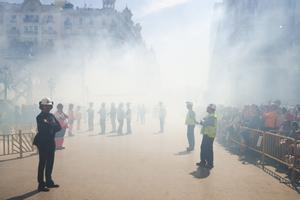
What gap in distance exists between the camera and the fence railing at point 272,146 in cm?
823

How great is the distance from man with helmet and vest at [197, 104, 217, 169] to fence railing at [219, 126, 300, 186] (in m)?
1.48

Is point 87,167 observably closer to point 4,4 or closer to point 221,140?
point 221,140

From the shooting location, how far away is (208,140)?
32.9 ft

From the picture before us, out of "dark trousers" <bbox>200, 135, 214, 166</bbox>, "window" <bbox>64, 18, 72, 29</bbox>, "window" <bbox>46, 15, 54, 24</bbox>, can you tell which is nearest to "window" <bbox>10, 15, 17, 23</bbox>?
"window" <bbox>46, 15, 54, 24</bbox>

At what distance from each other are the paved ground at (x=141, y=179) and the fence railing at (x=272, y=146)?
0.56 metres

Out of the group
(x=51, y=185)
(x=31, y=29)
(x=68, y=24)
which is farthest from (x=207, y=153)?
(x=31, y=29)

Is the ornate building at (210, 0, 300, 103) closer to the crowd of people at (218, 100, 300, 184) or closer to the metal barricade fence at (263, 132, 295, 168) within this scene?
the crowd of people at (218, 100, 300, 184)

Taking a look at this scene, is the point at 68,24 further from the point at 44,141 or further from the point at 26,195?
the point at 26,195

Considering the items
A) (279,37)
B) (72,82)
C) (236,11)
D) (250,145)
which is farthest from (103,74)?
(250,145)

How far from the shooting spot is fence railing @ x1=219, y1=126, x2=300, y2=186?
8.23 meters

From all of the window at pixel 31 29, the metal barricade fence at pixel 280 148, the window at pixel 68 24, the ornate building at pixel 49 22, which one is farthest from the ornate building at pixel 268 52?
the window at pixel 31 29

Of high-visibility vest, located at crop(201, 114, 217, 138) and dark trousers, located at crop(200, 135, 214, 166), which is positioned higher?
high-visibility vest, located at crop(201, 114, 217, 138)

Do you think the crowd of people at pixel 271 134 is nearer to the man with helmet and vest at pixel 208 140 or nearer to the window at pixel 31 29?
the man with helmet and vest at pixel 208 140

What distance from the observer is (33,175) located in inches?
334
